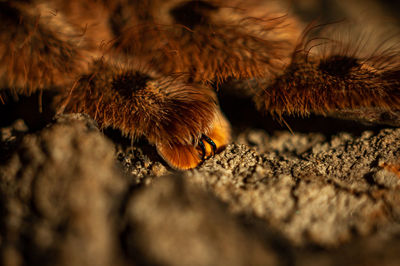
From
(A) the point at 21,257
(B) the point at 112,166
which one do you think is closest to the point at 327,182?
(B) the point at 112,166

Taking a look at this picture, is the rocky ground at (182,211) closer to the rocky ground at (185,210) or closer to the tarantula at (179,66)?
the rocky ground at (185,210)

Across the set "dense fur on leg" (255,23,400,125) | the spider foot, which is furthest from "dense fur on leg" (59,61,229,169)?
"dense fur on leg" (255,23,400,125)

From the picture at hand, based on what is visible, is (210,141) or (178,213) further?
(210,141)

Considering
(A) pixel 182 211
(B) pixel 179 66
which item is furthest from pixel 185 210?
(B) pixel 179 66

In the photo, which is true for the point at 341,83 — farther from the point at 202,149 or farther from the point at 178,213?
the point at 178,213

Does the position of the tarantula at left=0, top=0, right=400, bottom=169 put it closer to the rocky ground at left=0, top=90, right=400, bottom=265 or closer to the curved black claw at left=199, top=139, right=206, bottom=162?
the curved black claw at left=199, top=139, right=206, bottom=162

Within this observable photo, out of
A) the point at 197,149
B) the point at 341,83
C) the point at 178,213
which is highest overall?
the point at 341,83
